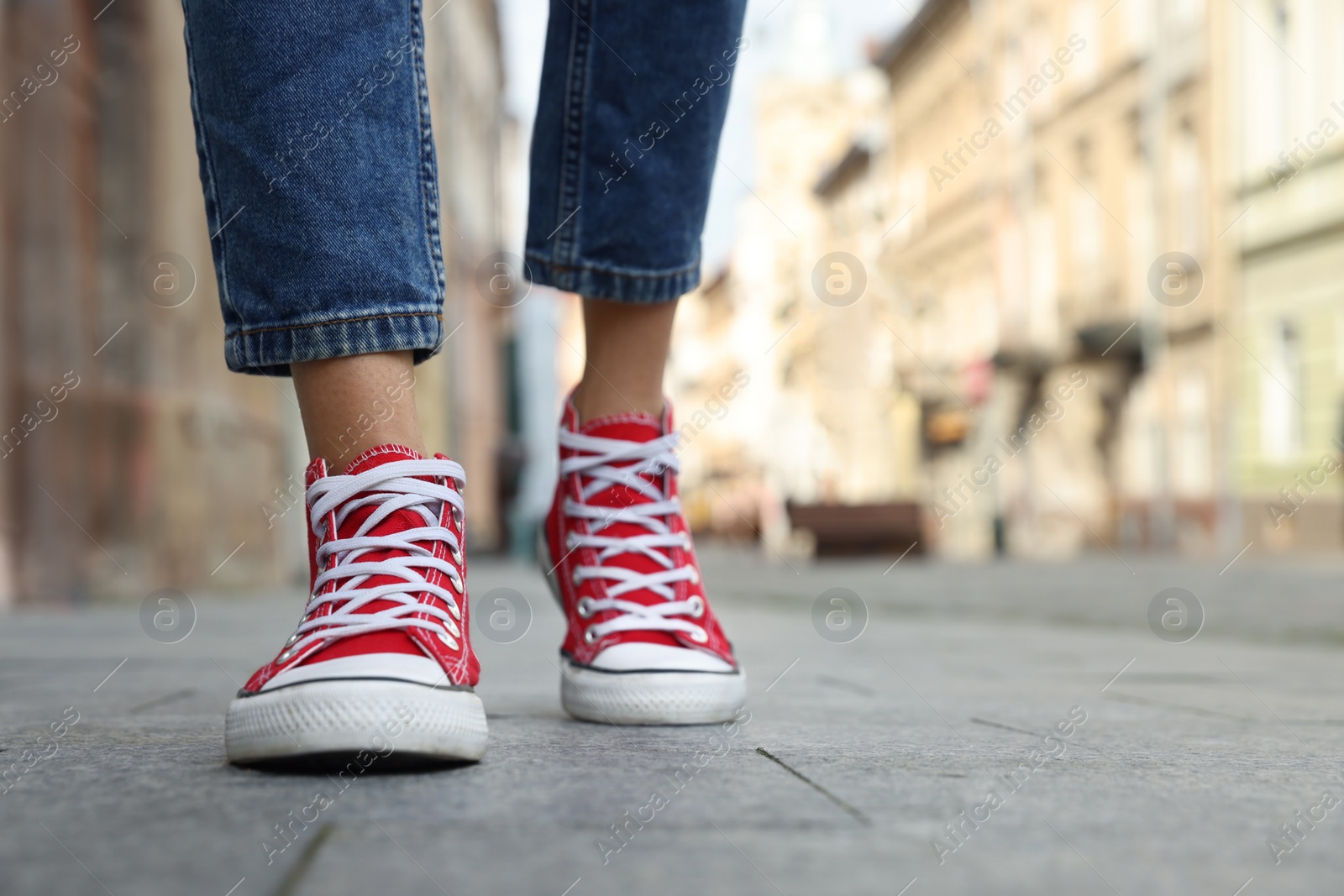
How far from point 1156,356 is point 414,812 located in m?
18.9

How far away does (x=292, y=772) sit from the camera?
46.9 inches

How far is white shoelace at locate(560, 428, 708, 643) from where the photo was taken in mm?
1670

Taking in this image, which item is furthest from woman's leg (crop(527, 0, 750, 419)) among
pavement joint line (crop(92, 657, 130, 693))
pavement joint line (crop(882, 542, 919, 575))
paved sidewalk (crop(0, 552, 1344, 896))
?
pavement joint line (crop(882, 542, 919, 575))

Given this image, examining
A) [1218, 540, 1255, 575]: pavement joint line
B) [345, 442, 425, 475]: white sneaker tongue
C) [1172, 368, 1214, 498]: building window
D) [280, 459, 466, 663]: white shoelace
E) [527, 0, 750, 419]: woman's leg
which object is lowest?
[1218, 540, 1255, 575]: pavement joint line

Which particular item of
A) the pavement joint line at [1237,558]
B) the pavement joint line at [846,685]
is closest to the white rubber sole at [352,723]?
the pavement joint line at [846,685]

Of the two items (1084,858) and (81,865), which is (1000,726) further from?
(81,865)

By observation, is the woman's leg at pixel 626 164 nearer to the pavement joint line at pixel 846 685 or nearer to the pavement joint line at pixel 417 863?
the pavement joint line at pixel 846 685

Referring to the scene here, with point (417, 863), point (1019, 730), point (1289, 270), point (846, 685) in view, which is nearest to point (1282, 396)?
point (1289, 270)

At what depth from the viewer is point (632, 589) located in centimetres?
168

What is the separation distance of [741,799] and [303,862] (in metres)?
0.35

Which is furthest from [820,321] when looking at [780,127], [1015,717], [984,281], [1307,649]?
[780,127]

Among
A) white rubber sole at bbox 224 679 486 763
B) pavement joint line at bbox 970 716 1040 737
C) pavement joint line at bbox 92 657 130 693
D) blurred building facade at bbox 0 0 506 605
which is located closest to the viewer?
white rubber sole at bbox 224 679 486 763

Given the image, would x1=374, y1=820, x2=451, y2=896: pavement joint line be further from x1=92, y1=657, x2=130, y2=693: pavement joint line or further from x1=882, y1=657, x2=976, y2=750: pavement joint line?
x1=92, y1=657, x2=130, y2=693: pavement joint line

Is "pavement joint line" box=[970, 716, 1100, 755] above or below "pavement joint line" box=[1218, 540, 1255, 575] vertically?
above
